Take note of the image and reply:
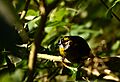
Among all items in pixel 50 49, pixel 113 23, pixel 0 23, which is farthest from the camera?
pixel 113 23

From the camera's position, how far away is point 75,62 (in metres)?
0.75

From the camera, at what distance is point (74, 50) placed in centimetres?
76

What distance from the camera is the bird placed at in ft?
2.45

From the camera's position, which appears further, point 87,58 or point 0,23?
point 87,58

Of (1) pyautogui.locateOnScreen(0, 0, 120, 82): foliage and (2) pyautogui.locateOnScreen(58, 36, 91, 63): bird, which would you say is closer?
(1) pyautogui.locateOnScreen(0, 0, 120, 82): foliage

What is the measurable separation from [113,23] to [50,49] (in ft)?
3.31

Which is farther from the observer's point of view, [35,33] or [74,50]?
[74,50]

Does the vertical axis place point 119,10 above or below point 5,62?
above

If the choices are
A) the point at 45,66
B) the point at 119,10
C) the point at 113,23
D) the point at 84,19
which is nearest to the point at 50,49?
the point at 45,66

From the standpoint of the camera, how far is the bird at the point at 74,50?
747mm

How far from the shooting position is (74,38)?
785mm

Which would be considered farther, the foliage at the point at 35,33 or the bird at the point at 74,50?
the bird at the point at 74,50

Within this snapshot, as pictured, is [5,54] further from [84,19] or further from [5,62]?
[84,19]

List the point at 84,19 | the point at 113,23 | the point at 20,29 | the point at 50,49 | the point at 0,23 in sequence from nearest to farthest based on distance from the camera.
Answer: the point at 0,23 < the point at 20,29 < the point at 50,49 < the point at 84,19 < the point at 113,23
